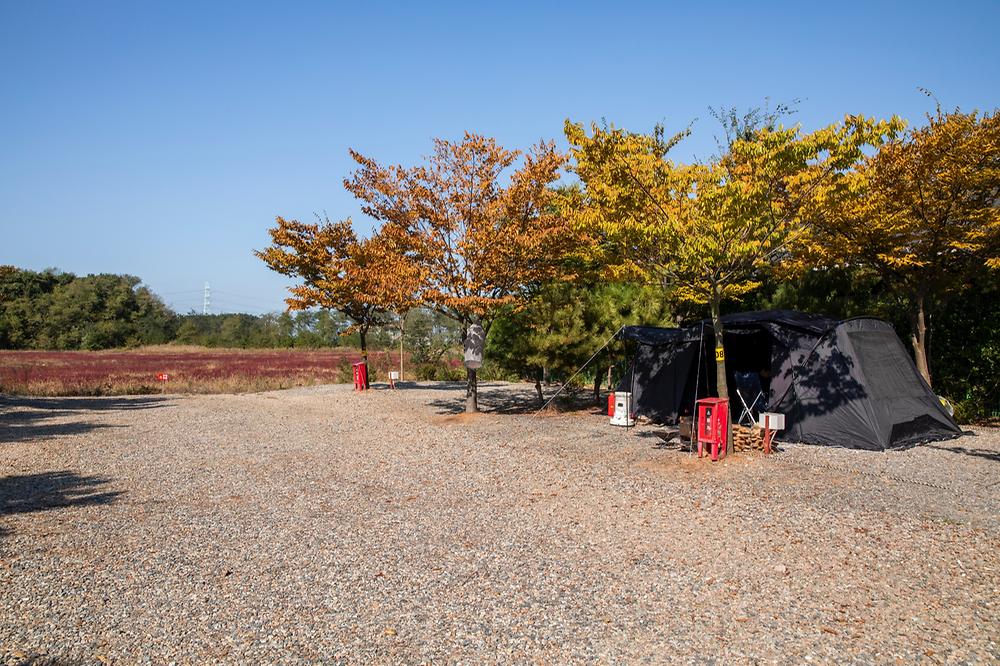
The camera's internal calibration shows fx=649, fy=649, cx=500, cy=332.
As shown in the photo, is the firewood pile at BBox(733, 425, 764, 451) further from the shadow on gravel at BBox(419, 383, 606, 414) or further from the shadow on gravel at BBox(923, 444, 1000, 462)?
the shadow on gravel at BBox(419, 383, 606, 414)

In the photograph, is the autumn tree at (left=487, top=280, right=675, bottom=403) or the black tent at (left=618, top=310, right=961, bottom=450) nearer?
the black tent at (left=618, top=310, right=961, bottom=450)

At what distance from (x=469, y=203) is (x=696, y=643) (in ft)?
36.1

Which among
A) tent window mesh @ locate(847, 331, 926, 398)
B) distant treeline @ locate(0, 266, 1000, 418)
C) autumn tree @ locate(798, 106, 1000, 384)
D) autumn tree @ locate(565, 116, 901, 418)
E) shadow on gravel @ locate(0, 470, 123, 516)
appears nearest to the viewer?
shadow on gravel @ locate(0, 470, 123, 516)

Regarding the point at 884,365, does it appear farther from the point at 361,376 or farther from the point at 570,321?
the point at 361,376

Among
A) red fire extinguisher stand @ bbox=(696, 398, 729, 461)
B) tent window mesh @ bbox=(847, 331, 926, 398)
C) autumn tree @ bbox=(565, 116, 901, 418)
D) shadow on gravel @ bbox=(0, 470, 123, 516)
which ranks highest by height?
autumn tree @ bbox=(565, 116, 901, 418)

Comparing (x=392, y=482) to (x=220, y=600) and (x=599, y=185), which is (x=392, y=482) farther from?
(x=599, y=185)

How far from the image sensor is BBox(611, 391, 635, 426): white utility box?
12.6 m

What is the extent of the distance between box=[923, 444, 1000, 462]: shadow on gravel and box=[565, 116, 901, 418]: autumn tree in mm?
3594

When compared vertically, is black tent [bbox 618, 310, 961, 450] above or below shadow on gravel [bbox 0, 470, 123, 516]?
above

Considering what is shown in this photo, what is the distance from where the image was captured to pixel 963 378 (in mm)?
13578

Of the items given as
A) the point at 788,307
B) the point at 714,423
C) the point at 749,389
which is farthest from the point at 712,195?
the point at 788,307

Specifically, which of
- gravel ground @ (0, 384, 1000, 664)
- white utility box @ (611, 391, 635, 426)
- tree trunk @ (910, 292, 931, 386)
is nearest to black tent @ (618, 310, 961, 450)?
gravel ground @ (0, 384, 1000, 664)

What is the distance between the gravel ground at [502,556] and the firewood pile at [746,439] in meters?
0.81

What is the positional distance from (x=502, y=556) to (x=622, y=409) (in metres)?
7.64
